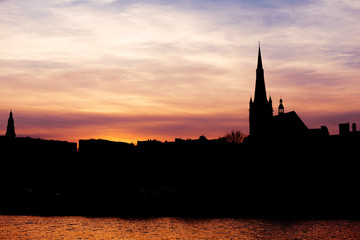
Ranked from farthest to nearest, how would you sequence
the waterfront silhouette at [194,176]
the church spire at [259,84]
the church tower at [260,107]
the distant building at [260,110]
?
the church spire at [259,84] < the church tower at [260,107] < the distant building at [260,110] < the waterfront silhouette at [194,176]

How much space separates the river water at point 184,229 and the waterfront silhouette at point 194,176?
33.9 ft

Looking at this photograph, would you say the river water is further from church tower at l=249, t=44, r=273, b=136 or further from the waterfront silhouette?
church tower at l=249, t=44, r=273, b=136

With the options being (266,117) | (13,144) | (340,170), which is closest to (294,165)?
(340,170)

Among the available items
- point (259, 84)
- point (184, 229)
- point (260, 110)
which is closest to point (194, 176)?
point (260, 110)

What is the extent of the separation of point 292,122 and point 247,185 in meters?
31.5

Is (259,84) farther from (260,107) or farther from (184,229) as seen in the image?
(184,229)

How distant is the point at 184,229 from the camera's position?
62.3 metres

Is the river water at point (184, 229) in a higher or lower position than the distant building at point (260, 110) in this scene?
lower

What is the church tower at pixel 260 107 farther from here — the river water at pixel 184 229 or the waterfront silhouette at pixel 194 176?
the river water at pixel 184 229

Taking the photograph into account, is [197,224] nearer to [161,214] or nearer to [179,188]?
[161,214]

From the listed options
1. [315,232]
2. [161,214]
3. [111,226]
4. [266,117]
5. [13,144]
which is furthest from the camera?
[266,117]

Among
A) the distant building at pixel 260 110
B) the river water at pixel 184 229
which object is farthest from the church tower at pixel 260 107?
the river water at pixel 184 229

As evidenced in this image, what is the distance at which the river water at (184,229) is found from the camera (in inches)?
2213

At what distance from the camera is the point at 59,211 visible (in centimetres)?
8981
